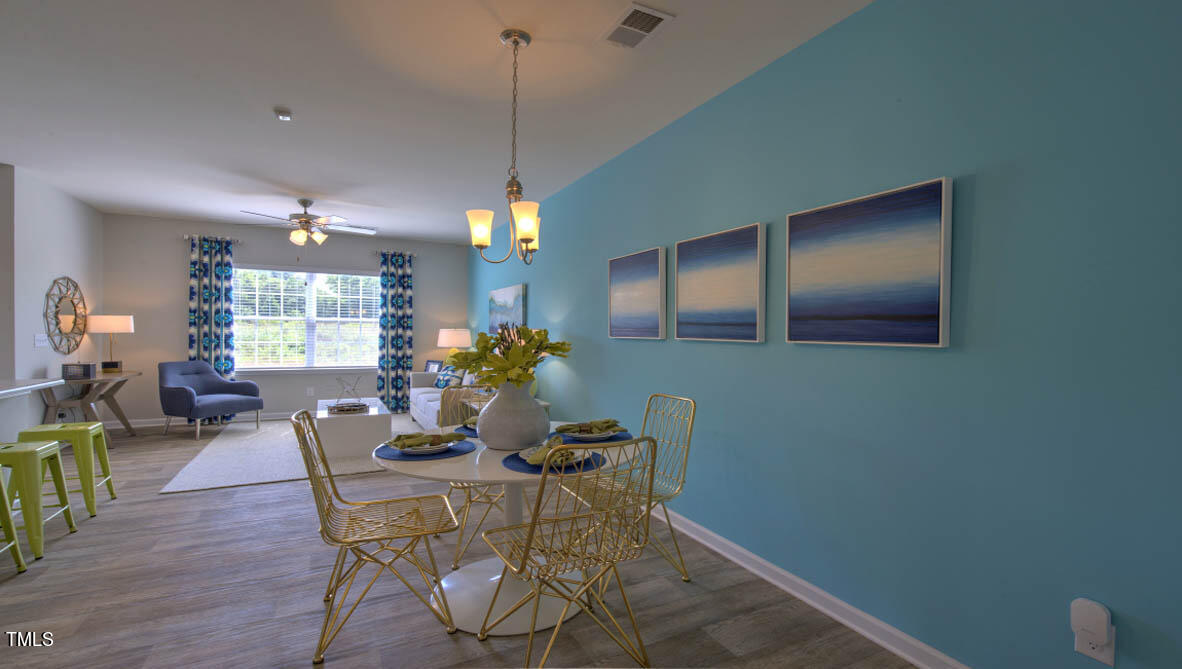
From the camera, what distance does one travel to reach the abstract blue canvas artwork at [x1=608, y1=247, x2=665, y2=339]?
3383mm

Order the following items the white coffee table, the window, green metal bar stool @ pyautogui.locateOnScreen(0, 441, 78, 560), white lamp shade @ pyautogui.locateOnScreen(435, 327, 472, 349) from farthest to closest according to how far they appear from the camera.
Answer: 1. white lamp shade @ pyautogui.locateOnScreen(435, 327, 472, 349)
2. the window
3. the white coffee table
4. green metal bar stool @ pyautogui.locateOnScreen(0, 441, 78, 560)

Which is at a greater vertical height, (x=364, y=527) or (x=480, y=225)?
(x=480, y=225)

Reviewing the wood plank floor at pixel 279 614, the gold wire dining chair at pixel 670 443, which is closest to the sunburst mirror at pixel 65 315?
the wood plank floor at pixel 279 614

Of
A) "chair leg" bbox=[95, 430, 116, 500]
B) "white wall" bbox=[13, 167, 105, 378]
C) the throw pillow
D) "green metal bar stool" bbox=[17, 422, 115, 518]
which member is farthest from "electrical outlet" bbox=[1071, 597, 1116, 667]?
"white wall" bbox=[13, 167, 105, 378]

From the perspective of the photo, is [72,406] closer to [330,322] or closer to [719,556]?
[330,322]

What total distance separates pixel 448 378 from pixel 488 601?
14.7 ft

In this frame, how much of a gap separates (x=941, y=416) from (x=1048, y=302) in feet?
1.65

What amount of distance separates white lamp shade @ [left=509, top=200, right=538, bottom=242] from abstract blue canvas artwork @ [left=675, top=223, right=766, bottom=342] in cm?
101

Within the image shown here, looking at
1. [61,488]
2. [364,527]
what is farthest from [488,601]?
[61,488]

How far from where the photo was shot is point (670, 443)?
290 centimetres

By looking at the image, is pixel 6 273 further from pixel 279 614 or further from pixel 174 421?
pixel 279 614

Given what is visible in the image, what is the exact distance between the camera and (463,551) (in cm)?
276

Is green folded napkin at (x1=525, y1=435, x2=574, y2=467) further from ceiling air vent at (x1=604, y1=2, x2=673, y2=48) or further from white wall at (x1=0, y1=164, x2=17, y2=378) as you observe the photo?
white wall at (x1=0, y1=164, x2=17, y2=378)

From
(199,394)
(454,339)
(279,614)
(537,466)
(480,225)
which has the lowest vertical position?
(279,614)
